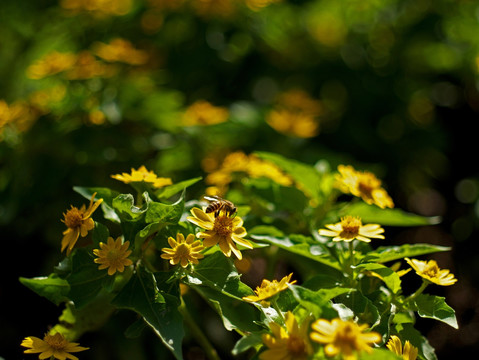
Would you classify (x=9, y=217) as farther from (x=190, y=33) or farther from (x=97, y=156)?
(x=190, y=33)

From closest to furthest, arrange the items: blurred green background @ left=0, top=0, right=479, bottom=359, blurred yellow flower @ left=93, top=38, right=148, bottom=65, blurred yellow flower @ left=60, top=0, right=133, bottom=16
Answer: blurred green background @ left=0, top=0, right=479, bottom=359
blurred yellow flower @ left=93, top=38, right=148, bottom=65
blurred yellow flower @ left=60, top=0, right=133, bottom=16

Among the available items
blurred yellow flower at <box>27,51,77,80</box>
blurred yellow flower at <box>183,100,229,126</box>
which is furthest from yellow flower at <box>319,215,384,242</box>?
blurred yellow flower at <box>27,51,77,80</box>

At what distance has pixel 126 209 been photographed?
1290mm

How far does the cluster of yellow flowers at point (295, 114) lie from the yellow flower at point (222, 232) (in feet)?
3.96

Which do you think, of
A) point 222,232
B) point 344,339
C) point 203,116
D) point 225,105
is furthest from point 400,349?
point 225,105

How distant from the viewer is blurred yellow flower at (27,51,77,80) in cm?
229

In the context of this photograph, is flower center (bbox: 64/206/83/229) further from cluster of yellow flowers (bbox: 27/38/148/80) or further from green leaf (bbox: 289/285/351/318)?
cluster of yellow flowers (bbox: 27/38/148/80)

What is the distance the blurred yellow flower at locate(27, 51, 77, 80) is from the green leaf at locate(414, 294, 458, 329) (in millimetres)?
1696

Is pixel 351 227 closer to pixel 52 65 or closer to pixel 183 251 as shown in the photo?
pixel 183 251

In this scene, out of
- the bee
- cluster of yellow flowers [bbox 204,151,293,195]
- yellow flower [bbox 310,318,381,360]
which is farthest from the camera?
cluster of yellow flowers [bbox 204,151,293,195]

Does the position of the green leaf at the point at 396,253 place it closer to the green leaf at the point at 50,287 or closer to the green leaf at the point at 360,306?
the green leaf at the point at 360,306

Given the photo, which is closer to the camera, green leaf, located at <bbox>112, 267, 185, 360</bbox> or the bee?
green leaf, located at <bbox>112, 267, 185, 360</bbox>

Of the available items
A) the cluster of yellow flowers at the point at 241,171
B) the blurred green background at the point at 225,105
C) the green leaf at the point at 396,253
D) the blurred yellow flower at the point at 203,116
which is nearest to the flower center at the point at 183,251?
the green leaf at the point at 396,253

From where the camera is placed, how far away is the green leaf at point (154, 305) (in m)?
1.16
